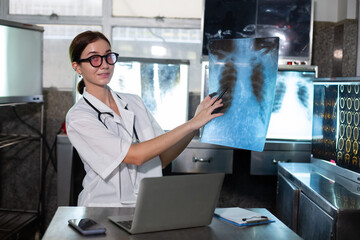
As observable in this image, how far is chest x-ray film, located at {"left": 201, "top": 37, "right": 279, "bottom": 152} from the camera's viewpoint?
5.16 feet

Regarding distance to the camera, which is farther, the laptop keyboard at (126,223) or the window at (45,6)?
the window at (45,6)

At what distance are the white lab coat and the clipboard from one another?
1.37 feet

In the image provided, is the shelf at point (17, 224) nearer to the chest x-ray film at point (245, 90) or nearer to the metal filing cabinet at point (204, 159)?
the metal filing cabinet at point (204, 159)

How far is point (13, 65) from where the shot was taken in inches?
119

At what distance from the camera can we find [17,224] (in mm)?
3037

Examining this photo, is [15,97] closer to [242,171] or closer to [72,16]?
[72,16]

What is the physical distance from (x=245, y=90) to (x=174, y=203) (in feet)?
1.64

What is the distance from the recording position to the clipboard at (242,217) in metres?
1.45

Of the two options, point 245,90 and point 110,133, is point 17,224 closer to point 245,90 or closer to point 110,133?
point 110,133

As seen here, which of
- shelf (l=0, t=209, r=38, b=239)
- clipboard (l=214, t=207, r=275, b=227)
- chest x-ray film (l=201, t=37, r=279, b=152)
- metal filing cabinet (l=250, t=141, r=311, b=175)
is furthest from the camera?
metal filing cabinet (l=250, t=141, r=311, b=175)

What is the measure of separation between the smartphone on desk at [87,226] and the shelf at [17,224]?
166 centimetres

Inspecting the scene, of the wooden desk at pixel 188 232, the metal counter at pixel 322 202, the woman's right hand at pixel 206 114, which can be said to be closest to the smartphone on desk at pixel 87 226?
the wooden desk at pixel 188 232

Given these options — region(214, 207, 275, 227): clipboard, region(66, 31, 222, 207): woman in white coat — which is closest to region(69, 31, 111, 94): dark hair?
region(66, 31, 222, 207): woman in white coat

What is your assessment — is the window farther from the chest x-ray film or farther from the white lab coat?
the chest x-ray film
